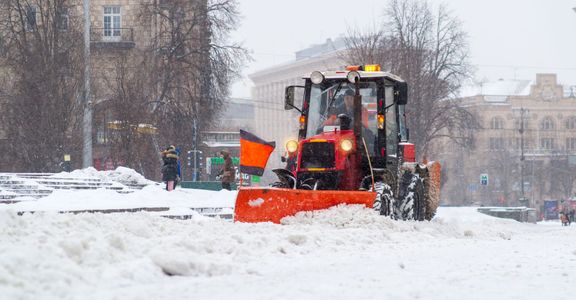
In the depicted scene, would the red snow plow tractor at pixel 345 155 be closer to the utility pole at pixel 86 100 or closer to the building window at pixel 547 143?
the utility pole at pixel 86 100

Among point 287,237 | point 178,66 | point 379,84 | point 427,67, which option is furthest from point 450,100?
point 287,237

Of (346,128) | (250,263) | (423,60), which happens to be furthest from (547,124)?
(250,263)

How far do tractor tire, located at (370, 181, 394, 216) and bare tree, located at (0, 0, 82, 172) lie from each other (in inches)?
861

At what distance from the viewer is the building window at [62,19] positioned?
125 feet

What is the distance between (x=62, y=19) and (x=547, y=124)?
83.9 meters

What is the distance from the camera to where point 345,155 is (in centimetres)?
1501

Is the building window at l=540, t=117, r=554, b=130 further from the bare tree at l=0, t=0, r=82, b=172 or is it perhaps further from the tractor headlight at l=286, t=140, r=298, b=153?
the tractor headlight at l=286, t=140, r=298, b=153

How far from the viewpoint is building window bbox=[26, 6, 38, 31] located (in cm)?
3806

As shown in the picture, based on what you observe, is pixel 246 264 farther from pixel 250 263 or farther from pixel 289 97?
pixel 289 97

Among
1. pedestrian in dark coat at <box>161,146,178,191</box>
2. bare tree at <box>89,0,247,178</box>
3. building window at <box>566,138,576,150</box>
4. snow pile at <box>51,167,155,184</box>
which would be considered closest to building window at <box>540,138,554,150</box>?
building window at <box>566,138,576,150</box>

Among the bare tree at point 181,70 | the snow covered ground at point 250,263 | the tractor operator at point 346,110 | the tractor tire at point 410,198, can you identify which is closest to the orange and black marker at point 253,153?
the tractor operator at point 346,110

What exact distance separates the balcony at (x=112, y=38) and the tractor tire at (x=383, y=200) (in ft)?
105

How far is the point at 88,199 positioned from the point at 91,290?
18.3m

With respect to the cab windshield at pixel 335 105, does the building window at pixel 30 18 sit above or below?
above
